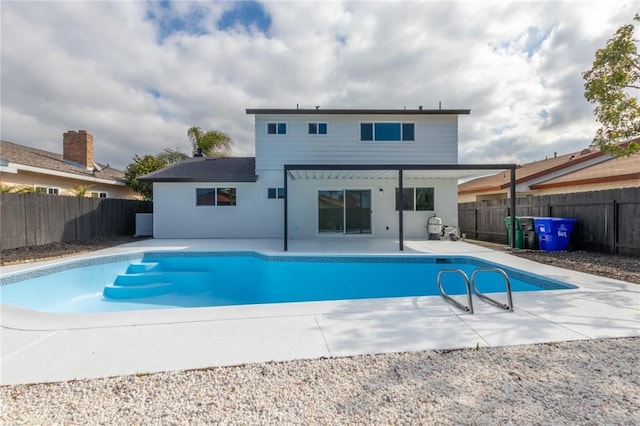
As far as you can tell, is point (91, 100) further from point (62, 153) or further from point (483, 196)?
point (483, 196)

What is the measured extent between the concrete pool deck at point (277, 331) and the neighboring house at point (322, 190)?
7.90 m

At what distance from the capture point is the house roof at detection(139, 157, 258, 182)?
11.9 metres

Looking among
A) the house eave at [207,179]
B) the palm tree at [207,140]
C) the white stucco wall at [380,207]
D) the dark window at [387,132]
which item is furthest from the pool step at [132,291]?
the palm tree at [207,140]

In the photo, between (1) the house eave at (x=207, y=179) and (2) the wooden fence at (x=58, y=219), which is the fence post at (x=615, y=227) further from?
(2) the wooden fence at (x=58, y=219)

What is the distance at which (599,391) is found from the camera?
2.21 m

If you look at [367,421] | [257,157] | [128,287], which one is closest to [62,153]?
[257,157]

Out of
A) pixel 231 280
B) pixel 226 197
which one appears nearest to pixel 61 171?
pixel 226 197

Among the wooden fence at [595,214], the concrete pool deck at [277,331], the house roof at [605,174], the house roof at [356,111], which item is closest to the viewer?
the concrete pool deck at [277,331]

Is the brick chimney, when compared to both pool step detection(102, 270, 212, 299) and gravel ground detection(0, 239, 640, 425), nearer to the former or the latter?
pool step detection(102, 270, 212, 299)

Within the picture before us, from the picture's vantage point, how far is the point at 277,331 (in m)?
3.34

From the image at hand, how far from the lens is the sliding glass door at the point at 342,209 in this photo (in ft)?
40.0

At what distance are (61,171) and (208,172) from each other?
6.92m

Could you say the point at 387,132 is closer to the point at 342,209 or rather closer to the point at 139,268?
the point at 342,209

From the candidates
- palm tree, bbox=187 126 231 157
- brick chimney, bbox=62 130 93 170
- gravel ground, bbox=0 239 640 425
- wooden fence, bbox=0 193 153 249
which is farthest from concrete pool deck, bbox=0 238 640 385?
palm tree, bbox=187 126 231 157
